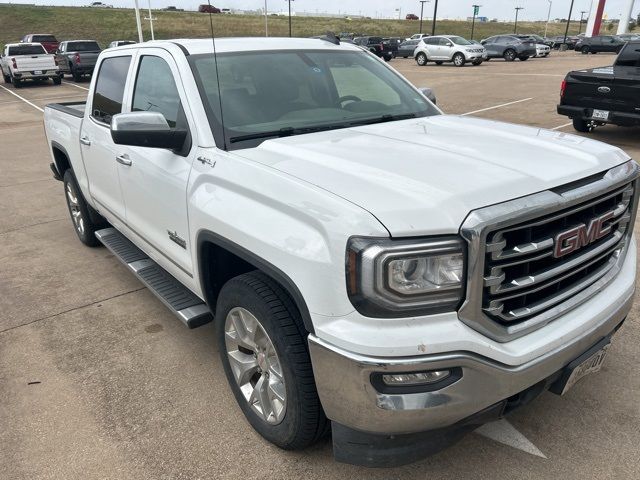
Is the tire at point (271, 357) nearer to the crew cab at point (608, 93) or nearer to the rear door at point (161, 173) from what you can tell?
the rear door at point (161, 173)

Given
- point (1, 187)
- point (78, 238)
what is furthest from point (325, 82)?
point (1, 187)

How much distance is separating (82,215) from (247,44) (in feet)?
9.12

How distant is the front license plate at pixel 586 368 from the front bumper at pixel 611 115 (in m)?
7.60

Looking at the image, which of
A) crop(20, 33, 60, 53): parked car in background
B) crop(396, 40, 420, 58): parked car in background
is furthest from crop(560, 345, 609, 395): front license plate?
crop(396, 40, 420, 58): parked car in background

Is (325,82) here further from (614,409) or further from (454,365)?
(614,409)

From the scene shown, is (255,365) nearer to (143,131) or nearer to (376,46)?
(143,131)

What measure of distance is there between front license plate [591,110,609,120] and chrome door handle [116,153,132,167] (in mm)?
8219

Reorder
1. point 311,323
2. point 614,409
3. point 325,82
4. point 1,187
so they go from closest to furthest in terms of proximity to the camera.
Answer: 1. point 311,323
2. point 614,409
3. point 325,82
4. point 1,187

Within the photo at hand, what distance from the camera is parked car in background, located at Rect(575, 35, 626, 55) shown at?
4268 centimetres

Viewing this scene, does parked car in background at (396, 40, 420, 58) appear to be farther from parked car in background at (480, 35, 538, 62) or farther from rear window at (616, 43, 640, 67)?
rear window at (616, 43, 640, 67)

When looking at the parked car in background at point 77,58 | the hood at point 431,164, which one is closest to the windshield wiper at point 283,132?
the hood at point 431,164

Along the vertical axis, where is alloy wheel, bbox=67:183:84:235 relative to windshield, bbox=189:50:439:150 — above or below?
below

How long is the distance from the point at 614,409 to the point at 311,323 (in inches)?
73.0

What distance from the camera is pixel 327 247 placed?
6.42 ft
